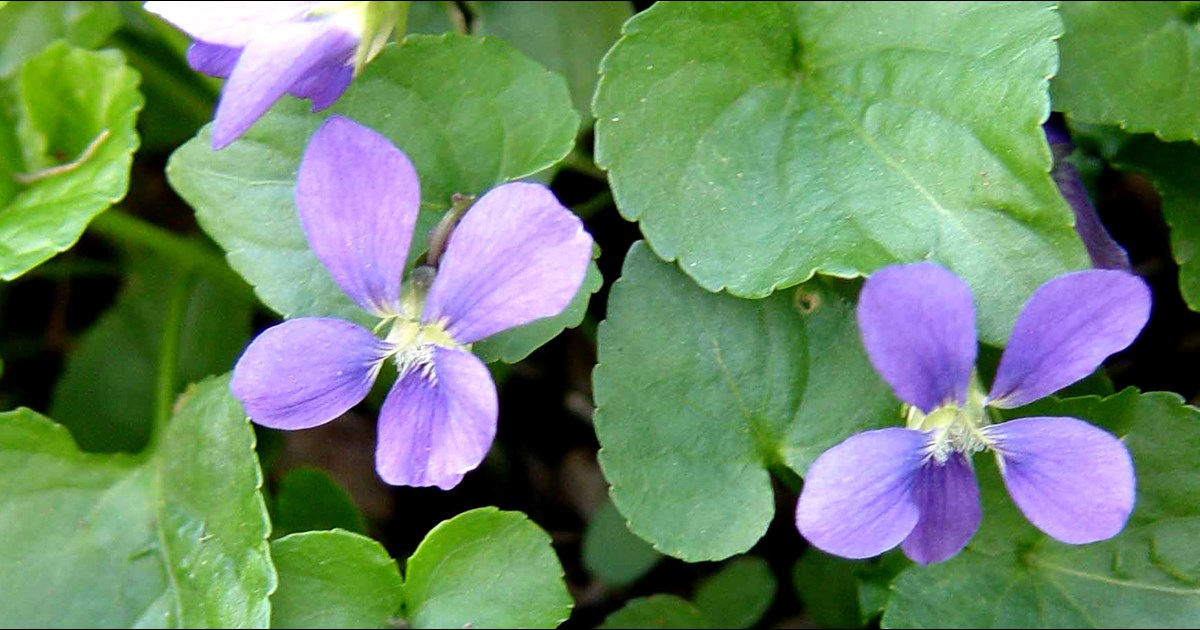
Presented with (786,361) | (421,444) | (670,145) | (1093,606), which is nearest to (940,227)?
(786,361)

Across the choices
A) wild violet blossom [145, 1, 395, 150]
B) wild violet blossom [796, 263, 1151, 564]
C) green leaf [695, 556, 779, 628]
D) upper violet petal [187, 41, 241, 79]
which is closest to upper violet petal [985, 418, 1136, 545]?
wild violet blossom [796, 263, 1151, 564]

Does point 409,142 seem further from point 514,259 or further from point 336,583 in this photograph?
point 336,583

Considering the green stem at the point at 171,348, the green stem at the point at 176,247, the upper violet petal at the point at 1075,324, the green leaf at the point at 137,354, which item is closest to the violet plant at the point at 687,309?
the upper violet petal at the point at 1075,324

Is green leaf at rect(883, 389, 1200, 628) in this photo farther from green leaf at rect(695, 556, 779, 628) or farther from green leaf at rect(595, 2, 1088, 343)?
green leaf at rect(695, 556, 779, 628)

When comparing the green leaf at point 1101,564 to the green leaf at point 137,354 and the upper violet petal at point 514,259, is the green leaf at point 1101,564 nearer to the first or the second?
the upper violet petal at point 514,259

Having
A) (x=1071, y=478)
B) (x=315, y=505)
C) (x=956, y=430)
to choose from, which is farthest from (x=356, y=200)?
(x=1071, y=478)

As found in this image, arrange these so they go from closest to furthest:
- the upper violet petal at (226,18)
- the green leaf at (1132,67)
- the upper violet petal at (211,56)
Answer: the upper violet petal at (226,18)
the upper violet petal at (211,56)
the green leaf at (1132,67)

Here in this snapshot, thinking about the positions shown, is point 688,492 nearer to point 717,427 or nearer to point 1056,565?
point 717,427

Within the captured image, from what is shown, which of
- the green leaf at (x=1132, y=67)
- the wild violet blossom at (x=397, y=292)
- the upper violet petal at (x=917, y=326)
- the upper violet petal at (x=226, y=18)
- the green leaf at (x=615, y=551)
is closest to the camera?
the upper violet petal at (x=917, y=326)
